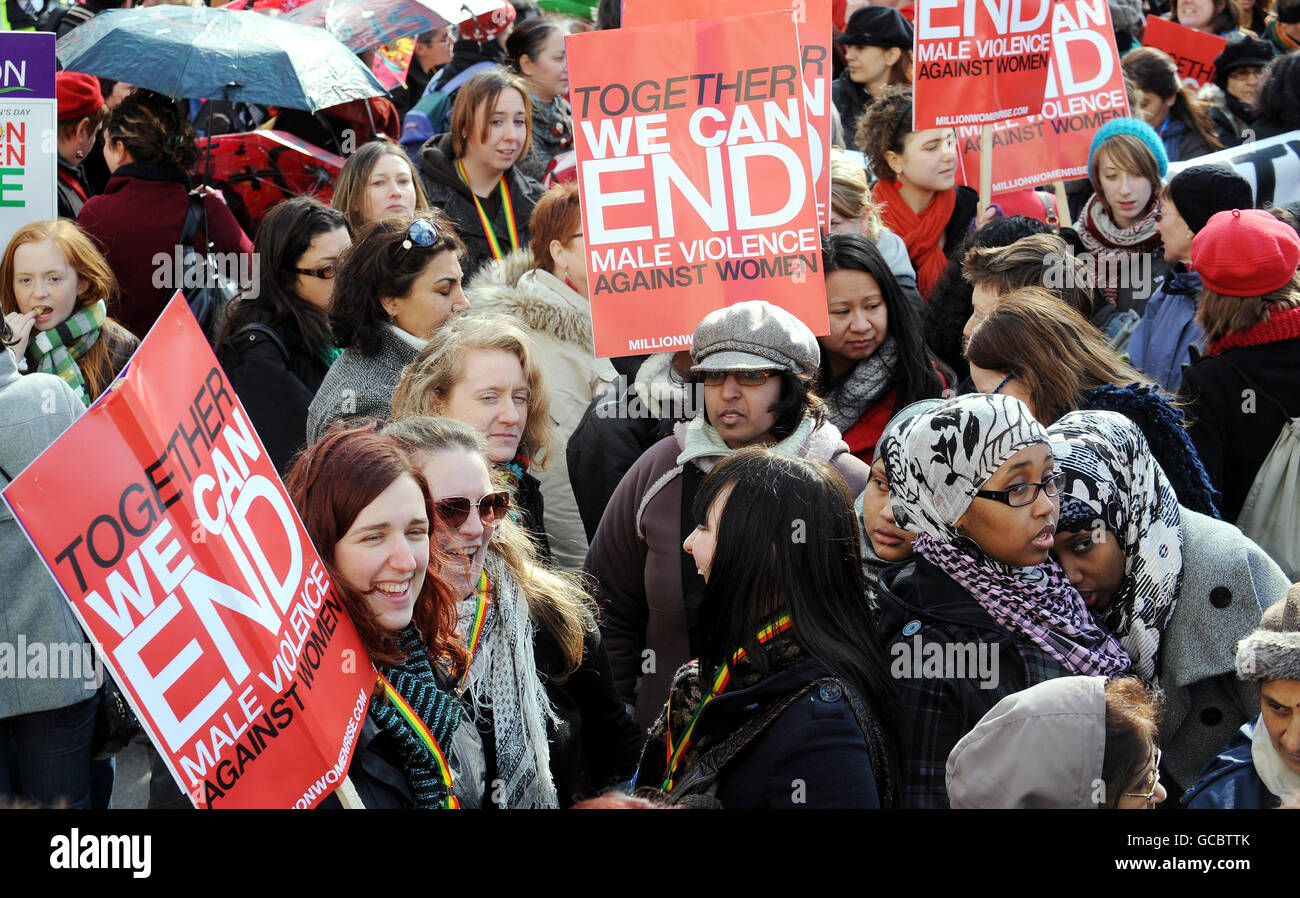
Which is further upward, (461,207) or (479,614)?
(461,207)

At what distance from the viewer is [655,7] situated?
569 cm

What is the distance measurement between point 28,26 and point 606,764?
24.0 feet

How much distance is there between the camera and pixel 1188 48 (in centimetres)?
1013

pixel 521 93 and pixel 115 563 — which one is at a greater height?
pixel 521 93

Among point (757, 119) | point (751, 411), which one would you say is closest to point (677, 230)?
point (757, 119)

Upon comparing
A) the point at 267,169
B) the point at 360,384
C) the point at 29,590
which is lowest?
the point at 29,590

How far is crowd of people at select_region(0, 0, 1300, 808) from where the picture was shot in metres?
2.94

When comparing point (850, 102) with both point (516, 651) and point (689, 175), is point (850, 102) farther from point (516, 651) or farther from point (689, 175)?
point (516, 651)

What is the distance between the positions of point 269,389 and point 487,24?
4999 millimetres

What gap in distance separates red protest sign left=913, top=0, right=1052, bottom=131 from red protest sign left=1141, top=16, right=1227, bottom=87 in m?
3.62

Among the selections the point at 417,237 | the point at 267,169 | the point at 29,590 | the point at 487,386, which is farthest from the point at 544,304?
the point at 267,169

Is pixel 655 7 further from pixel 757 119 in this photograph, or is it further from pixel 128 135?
pixel 128 135
